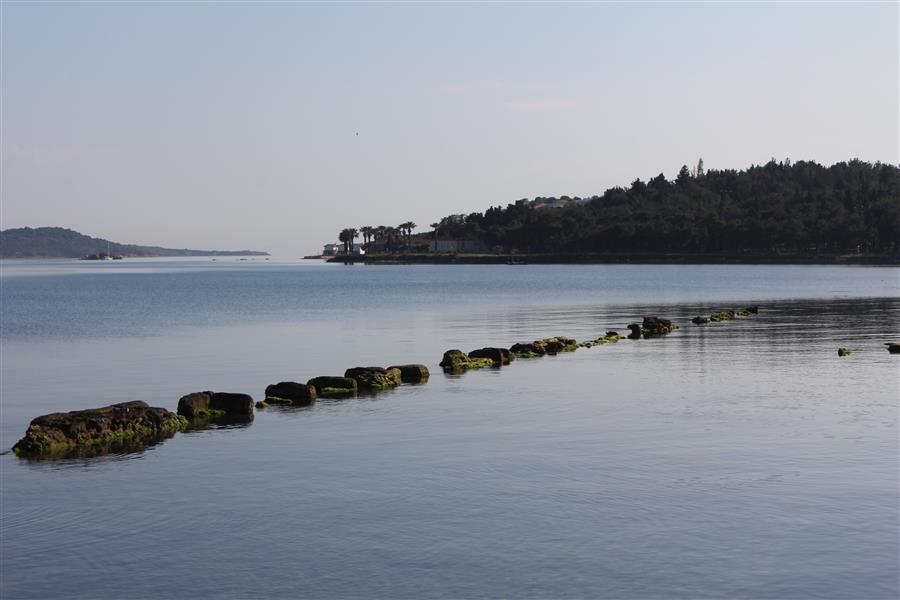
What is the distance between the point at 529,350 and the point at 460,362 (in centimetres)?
634

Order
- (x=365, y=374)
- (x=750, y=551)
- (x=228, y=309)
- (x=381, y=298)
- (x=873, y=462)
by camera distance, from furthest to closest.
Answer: (x=381, y=298) < (x=228, y=309) < (x=365, y=374) < (x=873, y=462) < (x=750, y=551)

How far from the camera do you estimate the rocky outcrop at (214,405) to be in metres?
33.4

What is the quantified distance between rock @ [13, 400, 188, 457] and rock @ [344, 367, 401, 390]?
32.6 ft

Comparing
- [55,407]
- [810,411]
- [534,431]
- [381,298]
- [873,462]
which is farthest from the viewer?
[381,298]

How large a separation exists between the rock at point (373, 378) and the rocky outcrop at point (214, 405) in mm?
6887

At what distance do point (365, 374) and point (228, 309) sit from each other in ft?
222

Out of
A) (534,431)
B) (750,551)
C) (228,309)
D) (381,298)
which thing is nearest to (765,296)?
(381,298)

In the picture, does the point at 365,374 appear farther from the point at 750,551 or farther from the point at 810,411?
the point at 750,551

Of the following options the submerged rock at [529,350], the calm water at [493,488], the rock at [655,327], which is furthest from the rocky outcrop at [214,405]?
the rock at [655,327]

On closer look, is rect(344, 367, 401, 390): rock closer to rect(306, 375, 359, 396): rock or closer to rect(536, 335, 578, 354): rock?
rect(306, 375, 359, 396): rock

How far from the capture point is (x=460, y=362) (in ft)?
155

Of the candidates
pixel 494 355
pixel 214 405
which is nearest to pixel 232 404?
pixel 214 405

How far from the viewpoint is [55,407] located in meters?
36.5

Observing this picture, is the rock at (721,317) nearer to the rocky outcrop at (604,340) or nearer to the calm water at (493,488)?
the rocky outcrop at (604,340)
